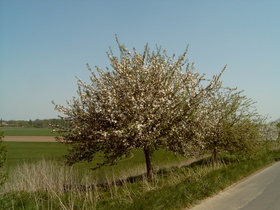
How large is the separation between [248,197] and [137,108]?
4.96 m

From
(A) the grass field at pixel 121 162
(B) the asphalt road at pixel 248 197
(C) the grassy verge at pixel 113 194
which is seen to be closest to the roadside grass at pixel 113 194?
(C) the grassy verge at pixel 113 194

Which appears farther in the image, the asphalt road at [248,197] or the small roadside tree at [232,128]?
the small roadside tree at [232,128]

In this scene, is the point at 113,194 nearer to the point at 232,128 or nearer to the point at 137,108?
the point at 137,108

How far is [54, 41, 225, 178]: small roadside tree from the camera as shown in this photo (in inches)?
409

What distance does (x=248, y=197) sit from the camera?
872 centimetres

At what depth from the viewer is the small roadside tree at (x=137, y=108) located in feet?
34.1

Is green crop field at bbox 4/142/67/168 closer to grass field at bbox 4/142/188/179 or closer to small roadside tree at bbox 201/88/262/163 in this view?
grass field at bbox 4/142/188/179

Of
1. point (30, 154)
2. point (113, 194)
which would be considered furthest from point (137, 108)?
point (30, 154)

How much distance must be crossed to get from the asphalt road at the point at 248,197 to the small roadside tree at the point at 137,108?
2755 mm

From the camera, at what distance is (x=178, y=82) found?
11859 millimetres

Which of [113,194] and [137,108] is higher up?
[137,108]

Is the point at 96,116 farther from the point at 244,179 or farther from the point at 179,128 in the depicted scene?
the point at 244,179

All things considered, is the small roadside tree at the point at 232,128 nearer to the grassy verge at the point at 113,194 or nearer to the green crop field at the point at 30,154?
the grassy verge at the point at 113,194

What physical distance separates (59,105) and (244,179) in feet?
30.0
